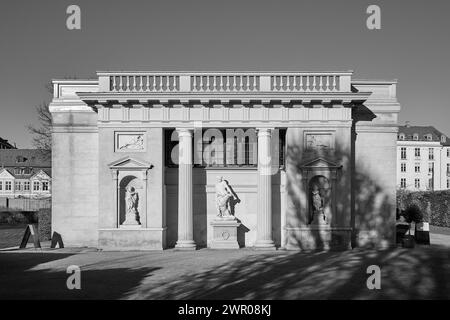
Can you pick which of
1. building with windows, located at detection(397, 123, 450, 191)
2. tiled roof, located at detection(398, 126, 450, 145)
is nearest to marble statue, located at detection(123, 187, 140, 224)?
building with windows, located at detection(397, 123, 450, 191)

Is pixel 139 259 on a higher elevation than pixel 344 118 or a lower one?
lower

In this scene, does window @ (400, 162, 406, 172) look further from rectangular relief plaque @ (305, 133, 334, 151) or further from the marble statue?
→ the marble statue

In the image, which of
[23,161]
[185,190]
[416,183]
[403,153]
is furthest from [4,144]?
[185,190]

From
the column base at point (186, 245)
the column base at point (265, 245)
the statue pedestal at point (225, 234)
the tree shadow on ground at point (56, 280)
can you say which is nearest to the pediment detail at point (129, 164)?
the column base at point (186, 245)

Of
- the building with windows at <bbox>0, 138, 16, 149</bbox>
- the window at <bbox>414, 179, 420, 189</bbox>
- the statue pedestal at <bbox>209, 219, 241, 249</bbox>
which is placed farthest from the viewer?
the building with windows at <bbox>0, 138, 16, 149</bbox>

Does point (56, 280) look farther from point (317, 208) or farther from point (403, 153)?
point (403, 153)

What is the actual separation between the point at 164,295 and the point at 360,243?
44.2ft

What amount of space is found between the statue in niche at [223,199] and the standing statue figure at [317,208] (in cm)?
379

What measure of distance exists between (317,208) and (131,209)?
8.60 m

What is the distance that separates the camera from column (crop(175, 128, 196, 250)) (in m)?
22.0

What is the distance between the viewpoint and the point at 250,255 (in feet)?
63.8
